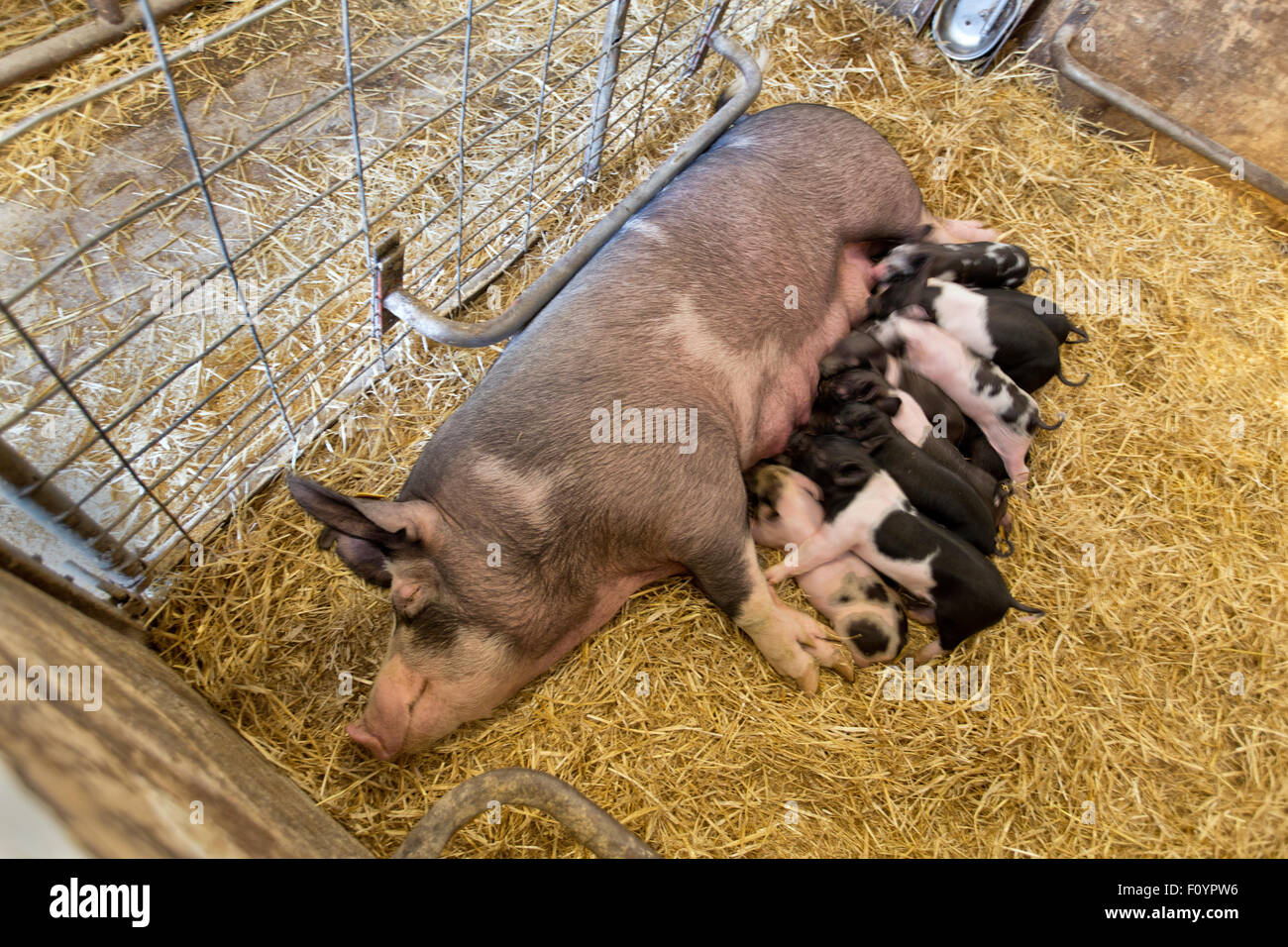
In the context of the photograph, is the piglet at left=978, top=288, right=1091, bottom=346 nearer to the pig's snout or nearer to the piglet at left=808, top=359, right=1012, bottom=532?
the piglet at left=808, top=359, right=1012, bottom=532

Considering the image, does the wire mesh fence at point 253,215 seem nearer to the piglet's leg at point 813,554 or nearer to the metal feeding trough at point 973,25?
the metal feeding trough at point 973,25

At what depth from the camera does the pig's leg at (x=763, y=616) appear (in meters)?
2.32

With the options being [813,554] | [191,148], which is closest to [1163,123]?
[813,554]

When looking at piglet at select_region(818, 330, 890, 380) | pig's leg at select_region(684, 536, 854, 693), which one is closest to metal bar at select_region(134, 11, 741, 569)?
pig's leg at select_region(684, 536, 854, 693)

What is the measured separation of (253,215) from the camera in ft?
9.92

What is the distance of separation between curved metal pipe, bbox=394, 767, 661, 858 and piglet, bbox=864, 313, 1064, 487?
6.56 feet

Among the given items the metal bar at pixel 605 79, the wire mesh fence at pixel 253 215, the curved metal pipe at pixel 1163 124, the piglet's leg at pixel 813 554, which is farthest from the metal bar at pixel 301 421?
the curved metal pipe at pixel 1163 124

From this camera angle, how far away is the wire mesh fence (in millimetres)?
2393

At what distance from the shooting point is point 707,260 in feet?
8.25

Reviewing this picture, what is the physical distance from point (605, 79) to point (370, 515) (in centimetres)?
200

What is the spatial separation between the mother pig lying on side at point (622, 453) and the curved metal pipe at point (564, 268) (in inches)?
1.9
